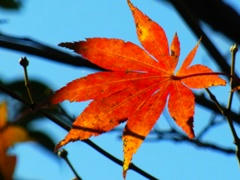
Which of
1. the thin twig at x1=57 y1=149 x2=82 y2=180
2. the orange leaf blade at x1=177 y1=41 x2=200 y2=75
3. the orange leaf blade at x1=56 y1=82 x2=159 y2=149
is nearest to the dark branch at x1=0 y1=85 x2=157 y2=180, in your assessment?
the orange leaf blade at x1=56 y1=82 x2=159 y2=149

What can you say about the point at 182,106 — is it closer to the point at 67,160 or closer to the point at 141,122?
the point at 141,122

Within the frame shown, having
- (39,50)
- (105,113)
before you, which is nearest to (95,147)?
(105,113)

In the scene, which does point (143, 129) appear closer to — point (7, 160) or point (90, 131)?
point (90, 131)

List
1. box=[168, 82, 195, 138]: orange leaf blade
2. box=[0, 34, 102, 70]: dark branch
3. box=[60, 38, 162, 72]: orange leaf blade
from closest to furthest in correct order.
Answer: box=[168, 82, 195, 138]: orange leaf blade
box=[60, 38, 162, 72]: orange leaf blade
box=[0, 34, 102, 70]: dark branch

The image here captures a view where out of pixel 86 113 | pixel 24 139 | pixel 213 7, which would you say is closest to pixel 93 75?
pixel 86 113

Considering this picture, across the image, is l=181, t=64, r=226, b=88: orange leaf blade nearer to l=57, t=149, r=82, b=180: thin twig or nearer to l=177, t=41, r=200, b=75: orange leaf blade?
l=177, t=41, r=200, b=75: orange leaf blade

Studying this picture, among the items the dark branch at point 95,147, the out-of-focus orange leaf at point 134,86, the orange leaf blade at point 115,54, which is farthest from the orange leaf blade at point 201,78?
the dark branch at point 95,147

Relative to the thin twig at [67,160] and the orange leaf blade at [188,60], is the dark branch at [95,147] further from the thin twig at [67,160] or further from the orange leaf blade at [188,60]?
the orange leaf blade at [188,60]
